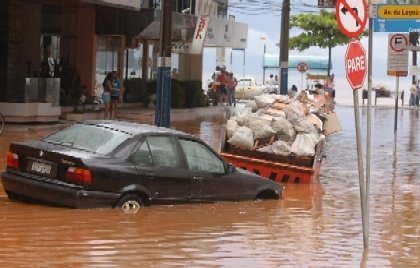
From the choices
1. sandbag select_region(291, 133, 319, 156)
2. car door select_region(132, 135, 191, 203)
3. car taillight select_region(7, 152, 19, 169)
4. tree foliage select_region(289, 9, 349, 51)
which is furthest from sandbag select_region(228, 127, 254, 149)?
tree foliage select_region(289, 9, 349, 51)

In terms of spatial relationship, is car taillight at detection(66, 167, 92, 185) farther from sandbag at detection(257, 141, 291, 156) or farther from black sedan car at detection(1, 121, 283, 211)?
sandbag at detection(257, 141, 291, 156)

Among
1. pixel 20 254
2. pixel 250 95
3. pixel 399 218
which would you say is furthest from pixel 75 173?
pixel 250 95

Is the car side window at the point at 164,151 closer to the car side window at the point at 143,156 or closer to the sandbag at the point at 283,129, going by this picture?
the car side window at the point at 143,156

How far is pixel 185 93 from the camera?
36.4 meters

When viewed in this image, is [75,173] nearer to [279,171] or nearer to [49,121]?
[279,171]

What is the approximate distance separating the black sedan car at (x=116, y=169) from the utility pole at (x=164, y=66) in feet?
26.7

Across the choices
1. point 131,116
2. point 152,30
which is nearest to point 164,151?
point 131,116

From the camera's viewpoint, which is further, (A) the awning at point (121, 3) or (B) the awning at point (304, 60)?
(B) the awning at point (304, 60)

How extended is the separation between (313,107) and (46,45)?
13.6 metres

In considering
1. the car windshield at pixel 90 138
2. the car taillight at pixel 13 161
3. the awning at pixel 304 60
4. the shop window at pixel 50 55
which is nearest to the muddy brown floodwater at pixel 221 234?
the car taillight at pixel 13 161

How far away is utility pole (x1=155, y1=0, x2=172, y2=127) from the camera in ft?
66.0

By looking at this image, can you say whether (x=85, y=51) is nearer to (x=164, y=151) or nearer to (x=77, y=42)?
(x=77, y=42)

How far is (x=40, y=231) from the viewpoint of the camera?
9664mm

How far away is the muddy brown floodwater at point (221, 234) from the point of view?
8.61 metres
